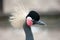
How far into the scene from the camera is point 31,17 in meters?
2.57

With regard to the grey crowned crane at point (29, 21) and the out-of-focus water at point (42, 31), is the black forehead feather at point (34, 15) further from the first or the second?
the out-of-focus water at point (42, 31)

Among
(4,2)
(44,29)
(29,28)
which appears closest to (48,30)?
(44,29)

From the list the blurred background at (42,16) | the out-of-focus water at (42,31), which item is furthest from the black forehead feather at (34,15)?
the blurred background at (42,16)

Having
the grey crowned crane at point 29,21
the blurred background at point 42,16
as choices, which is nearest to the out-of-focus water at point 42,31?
the blurred background at point 42,16

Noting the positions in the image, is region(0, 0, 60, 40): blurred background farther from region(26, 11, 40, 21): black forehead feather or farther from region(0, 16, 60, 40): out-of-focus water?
region(26, 11, 40, 21): black forehead feather

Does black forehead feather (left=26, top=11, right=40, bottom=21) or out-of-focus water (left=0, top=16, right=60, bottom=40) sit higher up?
black forehead feather (left=26, top=11, right=40, bottom=21)

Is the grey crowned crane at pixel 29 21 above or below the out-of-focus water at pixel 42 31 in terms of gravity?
above

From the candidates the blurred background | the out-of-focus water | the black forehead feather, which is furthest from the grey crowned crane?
the blurred background

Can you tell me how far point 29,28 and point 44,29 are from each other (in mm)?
1987

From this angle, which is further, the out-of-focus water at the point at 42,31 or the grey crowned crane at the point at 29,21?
the out-of-focus water at the point at 42,31

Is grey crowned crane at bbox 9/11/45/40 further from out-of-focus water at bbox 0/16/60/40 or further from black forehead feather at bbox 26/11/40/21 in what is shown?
out-of-focus water at bbox 0/16/60/40

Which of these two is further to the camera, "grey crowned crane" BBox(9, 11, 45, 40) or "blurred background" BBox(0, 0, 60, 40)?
"blurred background" BBox(0, 0, 60, 40)

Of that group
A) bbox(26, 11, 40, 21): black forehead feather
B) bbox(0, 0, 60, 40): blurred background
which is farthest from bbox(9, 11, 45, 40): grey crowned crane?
bbox(0, 0, 60, 40): blurred background

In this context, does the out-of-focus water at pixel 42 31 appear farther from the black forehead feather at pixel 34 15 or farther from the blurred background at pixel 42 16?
the black forehead feather at pixel 34 15
